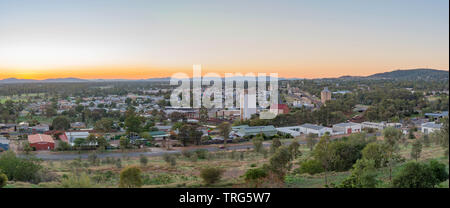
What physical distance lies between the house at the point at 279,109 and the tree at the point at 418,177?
6204 mm

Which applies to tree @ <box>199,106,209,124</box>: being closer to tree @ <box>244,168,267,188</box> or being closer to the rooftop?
the rooftop

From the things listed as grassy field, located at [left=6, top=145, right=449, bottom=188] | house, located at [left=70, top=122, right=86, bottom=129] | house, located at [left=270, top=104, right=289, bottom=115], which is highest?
house, located at [left=270, top=104, right=289, bottom=115]

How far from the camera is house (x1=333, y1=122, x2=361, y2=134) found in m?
8.03

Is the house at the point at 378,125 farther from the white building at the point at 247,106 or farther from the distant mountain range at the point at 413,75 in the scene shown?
the white building at the point at 247,106

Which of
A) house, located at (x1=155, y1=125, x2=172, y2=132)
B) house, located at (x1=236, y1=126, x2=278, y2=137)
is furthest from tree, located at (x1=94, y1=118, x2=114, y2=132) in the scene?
house, located at (x1=236, y1=126, x2=278, y2=137)

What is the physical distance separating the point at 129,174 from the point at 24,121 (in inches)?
279

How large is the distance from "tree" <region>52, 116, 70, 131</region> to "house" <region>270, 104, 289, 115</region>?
577cm

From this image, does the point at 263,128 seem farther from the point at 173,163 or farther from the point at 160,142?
the point at 173,163

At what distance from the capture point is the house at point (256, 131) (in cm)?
783

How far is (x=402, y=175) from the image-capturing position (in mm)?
3055

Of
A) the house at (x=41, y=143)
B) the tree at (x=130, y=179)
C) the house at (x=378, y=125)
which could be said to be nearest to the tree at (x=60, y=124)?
the house at (x=41, y=143)

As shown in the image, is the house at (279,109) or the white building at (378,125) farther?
the house at (279,109)

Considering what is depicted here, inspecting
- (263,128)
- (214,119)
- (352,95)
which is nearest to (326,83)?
(352,95)

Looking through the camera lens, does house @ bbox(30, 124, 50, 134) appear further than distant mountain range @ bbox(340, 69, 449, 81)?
Yes
